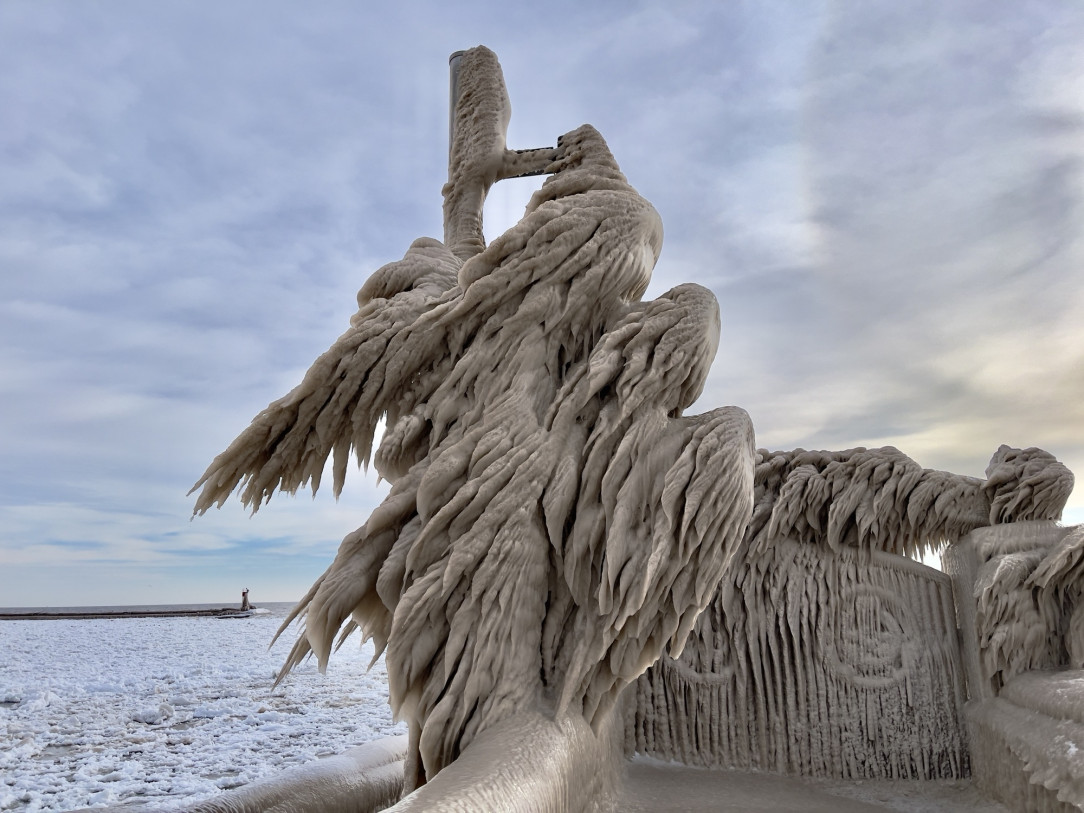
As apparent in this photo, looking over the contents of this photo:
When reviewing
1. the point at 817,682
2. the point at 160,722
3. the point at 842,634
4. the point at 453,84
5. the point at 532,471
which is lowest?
the point at 160,722

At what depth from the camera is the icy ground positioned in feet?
11.3

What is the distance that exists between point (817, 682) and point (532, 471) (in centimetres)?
214

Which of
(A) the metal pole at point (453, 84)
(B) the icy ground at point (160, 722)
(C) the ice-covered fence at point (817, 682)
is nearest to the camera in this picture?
(C) the ice-covered fence at point (817, 682)

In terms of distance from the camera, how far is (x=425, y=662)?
1.86 meters

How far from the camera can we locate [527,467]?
1.98 m

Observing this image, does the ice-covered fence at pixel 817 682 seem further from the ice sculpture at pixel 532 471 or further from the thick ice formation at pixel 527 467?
the thick ice formation at pixel 527 467

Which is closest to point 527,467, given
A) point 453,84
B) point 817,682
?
point 817,682

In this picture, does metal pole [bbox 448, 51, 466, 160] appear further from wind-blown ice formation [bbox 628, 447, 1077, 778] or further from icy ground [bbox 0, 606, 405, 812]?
icy ground [bbox 0, 606, 405, 812]

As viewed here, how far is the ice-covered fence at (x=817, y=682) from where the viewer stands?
3.13 metres

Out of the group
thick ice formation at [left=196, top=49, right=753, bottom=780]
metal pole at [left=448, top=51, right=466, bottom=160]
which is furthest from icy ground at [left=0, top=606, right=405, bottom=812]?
metal pole at [left=448, top=51, right=466, bottom=160]

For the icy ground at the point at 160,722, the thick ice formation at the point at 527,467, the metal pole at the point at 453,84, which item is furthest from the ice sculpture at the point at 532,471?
the icy ground at the point at 160,722

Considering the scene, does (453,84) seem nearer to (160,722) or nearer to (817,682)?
(817,682)

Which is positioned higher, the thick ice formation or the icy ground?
the thick ice formation

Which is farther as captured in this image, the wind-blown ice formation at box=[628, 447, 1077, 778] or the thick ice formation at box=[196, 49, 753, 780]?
the wind-blown ice formation at box=[628, 447, 1077, 778]
